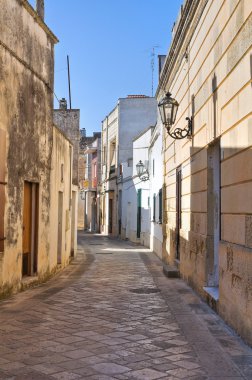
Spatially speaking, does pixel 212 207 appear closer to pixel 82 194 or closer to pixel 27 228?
pixel 27 228

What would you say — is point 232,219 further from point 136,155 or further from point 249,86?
point 136,155

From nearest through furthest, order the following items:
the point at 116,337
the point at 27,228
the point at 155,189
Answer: the point at 116,337
the point at 27,228
the point at 155,189

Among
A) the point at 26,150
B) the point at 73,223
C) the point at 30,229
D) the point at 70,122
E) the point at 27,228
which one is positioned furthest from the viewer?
the point at 70,122

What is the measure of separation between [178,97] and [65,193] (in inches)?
159

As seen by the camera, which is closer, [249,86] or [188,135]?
[249,86]

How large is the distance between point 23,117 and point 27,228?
2.10 m

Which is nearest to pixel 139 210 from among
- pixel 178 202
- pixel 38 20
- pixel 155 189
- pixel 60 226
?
pixel 155 189

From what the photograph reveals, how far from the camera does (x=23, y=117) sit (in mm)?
8680

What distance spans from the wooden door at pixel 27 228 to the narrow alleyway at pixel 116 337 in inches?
20.6

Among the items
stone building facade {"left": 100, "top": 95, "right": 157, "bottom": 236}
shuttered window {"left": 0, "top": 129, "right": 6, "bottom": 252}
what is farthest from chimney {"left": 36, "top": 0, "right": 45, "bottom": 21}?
stone building facade {"left": 100, "top": 95, "right": 157, "bottom": 236}

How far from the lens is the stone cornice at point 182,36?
852 cm

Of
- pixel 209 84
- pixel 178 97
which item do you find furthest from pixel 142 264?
pixel 209 84

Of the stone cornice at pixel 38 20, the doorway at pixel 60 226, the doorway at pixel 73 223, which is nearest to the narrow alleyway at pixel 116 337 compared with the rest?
the doorway at pixel 60 226

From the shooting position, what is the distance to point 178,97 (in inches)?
441
